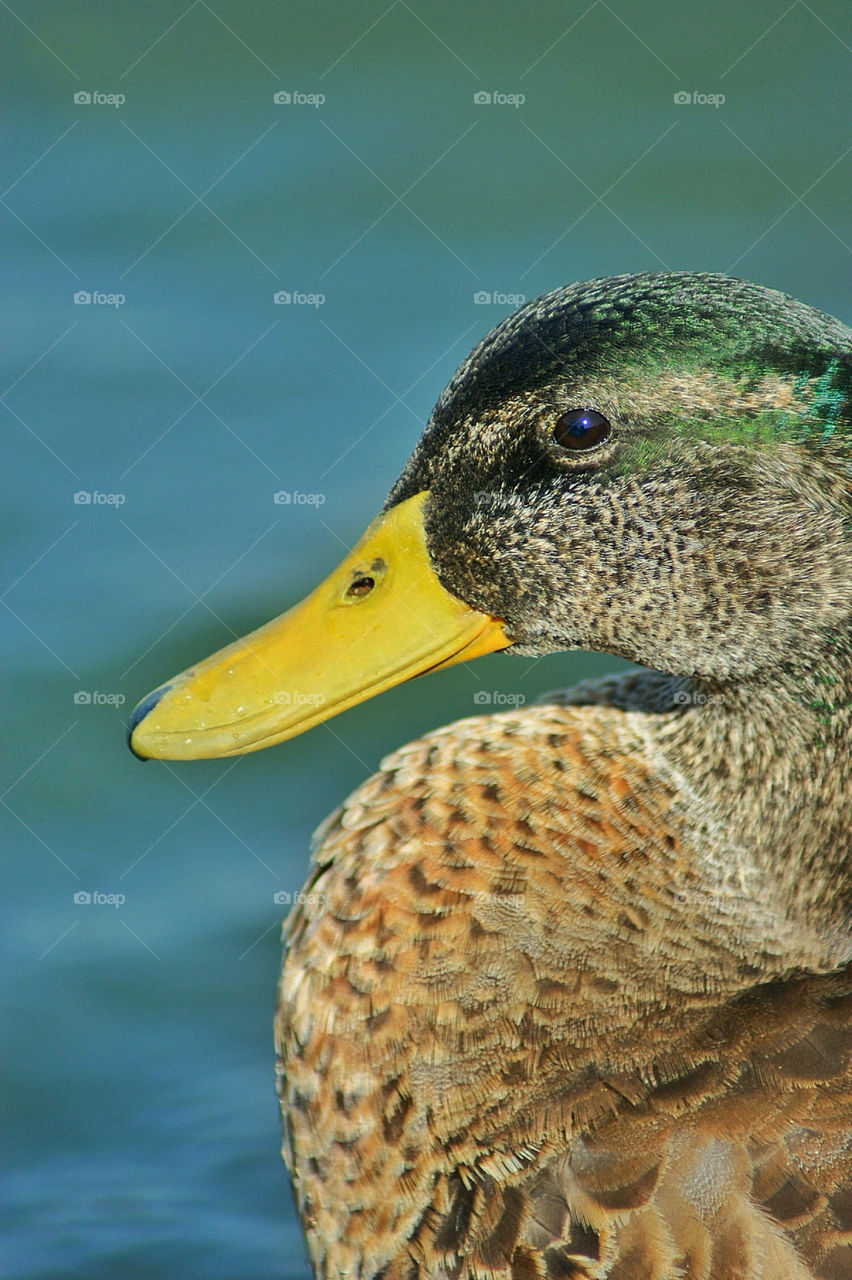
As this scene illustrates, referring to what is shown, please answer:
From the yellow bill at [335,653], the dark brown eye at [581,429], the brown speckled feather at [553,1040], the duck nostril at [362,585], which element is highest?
the dark brown eye at [581,429]

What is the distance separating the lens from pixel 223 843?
13.9 ft

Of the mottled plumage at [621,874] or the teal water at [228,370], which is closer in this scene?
the mottled plumage at [621,874]

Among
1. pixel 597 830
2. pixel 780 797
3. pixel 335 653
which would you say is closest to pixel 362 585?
pixel 335 653

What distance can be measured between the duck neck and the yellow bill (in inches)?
14.9

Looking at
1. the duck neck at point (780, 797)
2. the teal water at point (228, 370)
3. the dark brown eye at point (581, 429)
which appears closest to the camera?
the dark brown eye at point (581, 429)

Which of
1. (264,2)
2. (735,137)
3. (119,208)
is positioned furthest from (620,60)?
(119,208)

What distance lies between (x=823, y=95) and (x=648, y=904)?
4.29 meters

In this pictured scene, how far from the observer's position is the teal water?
3859 mm

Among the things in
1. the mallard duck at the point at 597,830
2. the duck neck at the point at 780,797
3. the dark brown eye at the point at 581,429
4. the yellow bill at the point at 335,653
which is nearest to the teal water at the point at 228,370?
the mallard duck at the point at 597,830

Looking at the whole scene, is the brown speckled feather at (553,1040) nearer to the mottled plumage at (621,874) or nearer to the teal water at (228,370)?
the mottled plumage at (621,874)

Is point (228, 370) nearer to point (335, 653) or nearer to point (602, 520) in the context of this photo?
point (335, 653)

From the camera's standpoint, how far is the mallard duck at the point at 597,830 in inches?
91.4

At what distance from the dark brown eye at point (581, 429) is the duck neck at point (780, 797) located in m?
0.46

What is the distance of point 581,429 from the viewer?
2.41 metres
